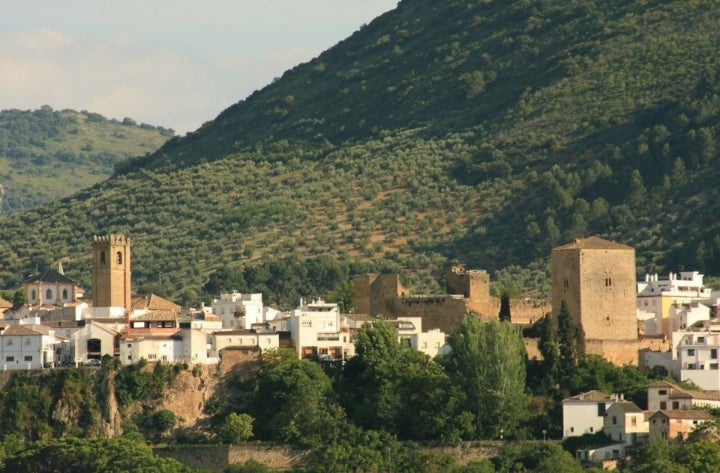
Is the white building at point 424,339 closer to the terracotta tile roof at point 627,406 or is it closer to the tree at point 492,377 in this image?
the tree at point 492,377

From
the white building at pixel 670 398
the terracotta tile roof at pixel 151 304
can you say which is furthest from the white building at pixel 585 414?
the terracotta tile roof at pixel 151 304

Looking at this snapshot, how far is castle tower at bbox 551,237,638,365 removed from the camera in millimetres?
86000

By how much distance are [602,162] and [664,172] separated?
4965mm

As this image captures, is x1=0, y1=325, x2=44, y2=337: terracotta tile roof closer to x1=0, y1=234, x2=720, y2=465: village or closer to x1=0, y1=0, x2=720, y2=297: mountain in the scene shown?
x1=0, y1=234, x2=720, y2=465: village

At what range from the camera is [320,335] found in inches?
3413

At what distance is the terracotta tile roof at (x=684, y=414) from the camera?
259 feet

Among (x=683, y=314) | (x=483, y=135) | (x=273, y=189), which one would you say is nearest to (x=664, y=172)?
(x=483, y=135)

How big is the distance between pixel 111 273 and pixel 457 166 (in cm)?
4751

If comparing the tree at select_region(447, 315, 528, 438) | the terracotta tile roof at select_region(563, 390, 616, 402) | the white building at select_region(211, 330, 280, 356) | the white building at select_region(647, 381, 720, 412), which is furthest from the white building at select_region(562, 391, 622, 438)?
the white building at select_region(211, 330, 280, 356)

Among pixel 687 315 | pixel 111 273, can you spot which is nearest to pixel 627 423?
pixel 687 315

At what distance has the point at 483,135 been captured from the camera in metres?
139

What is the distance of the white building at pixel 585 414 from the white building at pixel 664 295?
430 inches

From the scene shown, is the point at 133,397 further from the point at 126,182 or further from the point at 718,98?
the point at 126,182

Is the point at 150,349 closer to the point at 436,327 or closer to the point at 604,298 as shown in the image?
the point at 436,327
